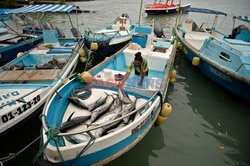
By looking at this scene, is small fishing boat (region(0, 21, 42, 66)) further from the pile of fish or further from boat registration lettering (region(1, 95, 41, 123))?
the pile of fish

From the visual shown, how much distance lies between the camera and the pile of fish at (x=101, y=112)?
4.50 meters

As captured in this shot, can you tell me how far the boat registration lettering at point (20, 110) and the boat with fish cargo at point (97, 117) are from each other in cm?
102

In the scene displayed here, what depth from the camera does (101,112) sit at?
17.1ft

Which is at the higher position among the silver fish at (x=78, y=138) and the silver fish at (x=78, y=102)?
the silver fish at (x=78, y=102)

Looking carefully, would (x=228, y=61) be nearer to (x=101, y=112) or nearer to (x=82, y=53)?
→ (x=101, y=112)

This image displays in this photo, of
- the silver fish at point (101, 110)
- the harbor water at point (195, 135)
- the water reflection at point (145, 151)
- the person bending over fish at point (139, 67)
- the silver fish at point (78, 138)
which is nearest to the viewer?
→ the silver fish at point (78, 138)

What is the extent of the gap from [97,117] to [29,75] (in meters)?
3.81

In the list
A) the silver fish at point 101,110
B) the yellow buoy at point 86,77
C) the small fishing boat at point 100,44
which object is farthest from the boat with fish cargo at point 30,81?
the silver fish at point 101,110

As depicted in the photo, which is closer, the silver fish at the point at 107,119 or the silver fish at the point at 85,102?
the silver fish at the point at 107,119

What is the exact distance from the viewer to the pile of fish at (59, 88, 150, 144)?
4.50 metres

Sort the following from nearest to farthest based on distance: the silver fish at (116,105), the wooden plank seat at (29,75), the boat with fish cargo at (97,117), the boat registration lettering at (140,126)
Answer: the boat with fish cargo at (97,117) → the boat registration lettering at (140,126) → the silver fish at (116,105) → the wooden plank seat at (29,75)

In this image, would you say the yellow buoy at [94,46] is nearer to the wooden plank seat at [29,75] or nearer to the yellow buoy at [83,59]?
the yellow buoy at [83,59]

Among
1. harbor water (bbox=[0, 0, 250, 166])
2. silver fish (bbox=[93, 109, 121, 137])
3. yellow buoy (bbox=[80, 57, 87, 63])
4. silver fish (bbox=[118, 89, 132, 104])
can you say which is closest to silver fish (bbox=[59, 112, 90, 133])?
silver fish (bbox=[93, 109, 121, 137])

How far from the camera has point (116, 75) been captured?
23.9 ft
